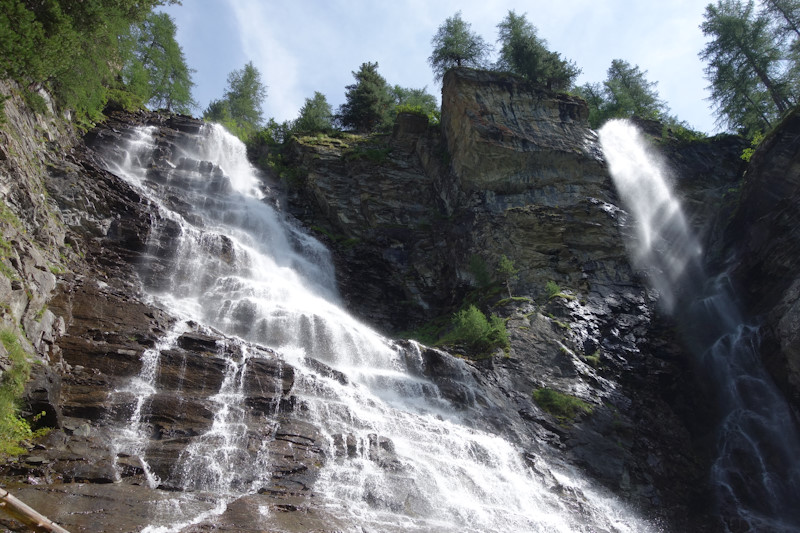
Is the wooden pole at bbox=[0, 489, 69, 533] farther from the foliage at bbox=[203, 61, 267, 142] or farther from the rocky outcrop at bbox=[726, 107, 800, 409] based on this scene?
the foliage at bbox=[203, 61, 267, 142]

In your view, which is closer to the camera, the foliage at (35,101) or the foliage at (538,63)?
the foliage at (35,101)

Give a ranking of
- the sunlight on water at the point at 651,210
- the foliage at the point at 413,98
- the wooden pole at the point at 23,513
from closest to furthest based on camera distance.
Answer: the wooden pole at the point at 23,513 → the sunlight on water at the point at 651,210 → the foliage at the point at 413,98

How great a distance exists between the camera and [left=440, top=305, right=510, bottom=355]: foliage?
56.0 ft

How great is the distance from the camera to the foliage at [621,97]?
33.5m

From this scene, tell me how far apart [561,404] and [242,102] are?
3685 centimetres

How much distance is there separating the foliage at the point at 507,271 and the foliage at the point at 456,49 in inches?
650

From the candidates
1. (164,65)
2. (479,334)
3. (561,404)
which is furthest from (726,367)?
(164,65)

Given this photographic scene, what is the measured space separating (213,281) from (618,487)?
13334 millimetres

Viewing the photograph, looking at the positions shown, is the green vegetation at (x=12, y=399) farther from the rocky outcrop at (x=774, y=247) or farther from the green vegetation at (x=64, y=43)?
the rocky outcrop at (x=774, y=247)

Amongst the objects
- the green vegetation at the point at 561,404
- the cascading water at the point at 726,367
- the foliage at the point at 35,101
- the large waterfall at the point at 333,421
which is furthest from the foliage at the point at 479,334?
the foliage at the point at 35,101

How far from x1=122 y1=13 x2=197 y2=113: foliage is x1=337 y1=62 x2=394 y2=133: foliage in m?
10.1

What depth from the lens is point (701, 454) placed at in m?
15.1

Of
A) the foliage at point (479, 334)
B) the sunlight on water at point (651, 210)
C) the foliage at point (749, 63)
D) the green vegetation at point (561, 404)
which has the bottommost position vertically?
the green vegetation at point (561, 404)

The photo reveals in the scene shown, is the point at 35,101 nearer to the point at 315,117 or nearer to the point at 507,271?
the point at 507,271
